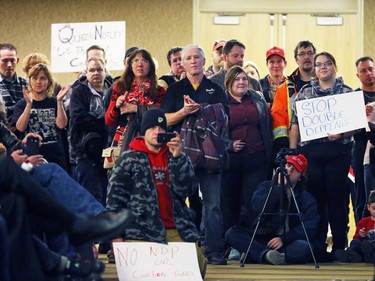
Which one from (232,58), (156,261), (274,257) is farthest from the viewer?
(232,58)

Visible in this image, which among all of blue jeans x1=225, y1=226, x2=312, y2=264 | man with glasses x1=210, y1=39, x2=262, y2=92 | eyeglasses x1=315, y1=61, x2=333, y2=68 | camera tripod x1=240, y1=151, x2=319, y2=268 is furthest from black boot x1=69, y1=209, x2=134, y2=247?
man with glasses x1=210, y1=39, x2=262, y2=92

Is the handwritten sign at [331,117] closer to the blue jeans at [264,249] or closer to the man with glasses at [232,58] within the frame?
the man with glasses at [232,58]

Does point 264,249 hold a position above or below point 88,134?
below

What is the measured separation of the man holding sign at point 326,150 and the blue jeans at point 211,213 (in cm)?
109

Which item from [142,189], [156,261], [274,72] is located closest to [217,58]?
[274,72]

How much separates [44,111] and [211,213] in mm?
1954

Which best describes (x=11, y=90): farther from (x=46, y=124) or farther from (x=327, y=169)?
(x=327, y=169)

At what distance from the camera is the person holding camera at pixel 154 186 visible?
407 inches

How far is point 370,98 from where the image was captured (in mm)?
12742

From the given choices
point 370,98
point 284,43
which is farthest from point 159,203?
point 284,43

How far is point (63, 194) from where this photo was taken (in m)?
9.30

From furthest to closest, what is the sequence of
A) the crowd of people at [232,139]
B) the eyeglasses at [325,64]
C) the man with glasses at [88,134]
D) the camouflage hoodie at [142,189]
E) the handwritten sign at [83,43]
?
1. the handwritten sign at [83,43]
2. the man with glasses at [88,134]
3. the eyeglasses at [325,64]
4. the crowd of people at [232,139]
5. the camouflage hoodie at [142,189]

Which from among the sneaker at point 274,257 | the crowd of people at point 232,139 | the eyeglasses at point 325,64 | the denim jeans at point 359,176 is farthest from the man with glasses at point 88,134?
the denim jeans at point 359,176

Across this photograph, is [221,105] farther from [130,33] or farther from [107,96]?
[130,33]
